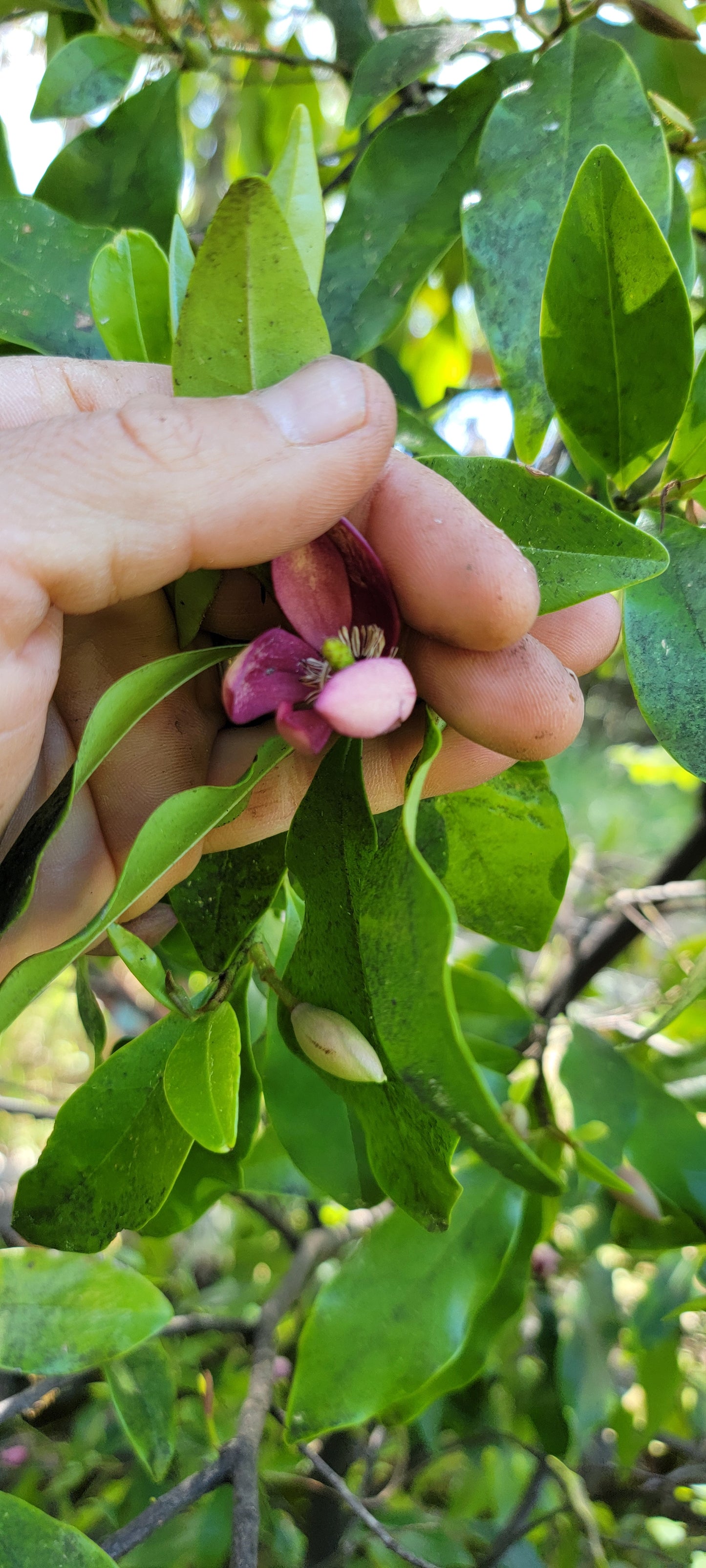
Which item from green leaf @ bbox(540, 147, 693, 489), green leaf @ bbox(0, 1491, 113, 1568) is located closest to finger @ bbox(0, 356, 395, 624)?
green leaf @ bbox(540, 147, 693, 489)

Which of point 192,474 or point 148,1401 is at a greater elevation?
point 192,474

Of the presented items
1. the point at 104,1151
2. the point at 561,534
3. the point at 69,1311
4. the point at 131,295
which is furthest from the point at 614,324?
the point at 69,1311

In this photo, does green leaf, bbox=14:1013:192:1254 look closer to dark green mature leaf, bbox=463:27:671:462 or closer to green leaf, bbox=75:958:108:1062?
green leaf, bbox=75:958:108:1062

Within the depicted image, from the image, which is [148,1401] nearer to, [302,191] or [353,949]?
[353,949]

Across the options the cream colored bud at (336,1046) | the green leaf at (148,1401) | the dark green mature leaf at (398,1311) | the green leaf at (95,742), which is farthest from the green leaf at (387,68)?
the green leaf at (148,1401)

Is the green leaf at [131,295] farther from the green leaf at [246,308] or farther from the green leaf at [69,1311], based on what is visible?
the green leaf at [69,1311]

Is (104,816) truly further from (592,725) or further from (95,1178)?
(592,725)
